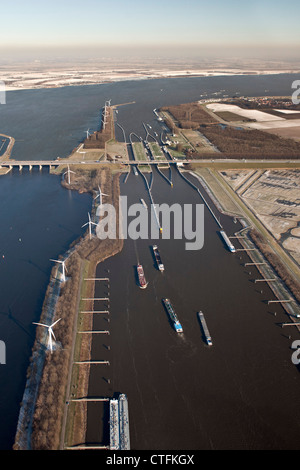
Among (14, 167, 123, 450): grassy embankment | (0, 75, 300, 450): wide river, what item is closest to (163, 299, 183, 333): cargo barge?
(0, 75, 300, 450): wide river

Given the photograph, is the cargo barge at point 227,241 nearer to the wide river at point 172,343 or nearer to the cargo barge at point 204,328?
the wide river at point 172,343

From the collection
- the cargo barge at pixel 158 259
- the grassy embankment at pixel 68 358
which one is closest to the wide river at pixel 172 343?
the cargo barge at pixel 158 259

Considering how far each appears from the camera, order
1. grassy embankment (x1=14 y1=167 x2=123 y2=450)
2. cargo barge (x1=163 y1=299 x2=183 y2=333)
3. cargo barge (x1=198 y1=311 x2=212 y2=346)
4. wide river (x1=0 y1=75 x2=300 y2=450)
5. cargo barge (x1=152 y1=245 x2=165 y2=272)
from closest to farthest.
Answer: grassy embankment (x1=14 y1=167 x2=123 y2=450)
wide river (x1=0 y1=75 x2=300 y2=450)
cargo barge (x1=198 y1=311 x2=212 y2=346)
cargo barge (x1=163 y1=299 x2=183 y2=333)
cargo barge (x1=152 y1=245 x2=165 y2=272)

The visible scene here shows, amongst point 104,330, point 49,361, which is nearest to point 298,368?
point 104,330

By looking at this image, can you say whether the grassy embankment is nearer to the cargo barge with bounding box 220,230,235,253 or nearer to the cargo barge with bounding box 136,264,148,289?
the cargo barge with bounding box 136,264,148,289

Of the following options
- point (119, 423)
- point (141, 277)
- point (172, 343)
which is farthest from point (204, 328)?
point (119, 423)

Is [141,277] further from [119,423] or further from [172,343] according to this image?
[119,423]
